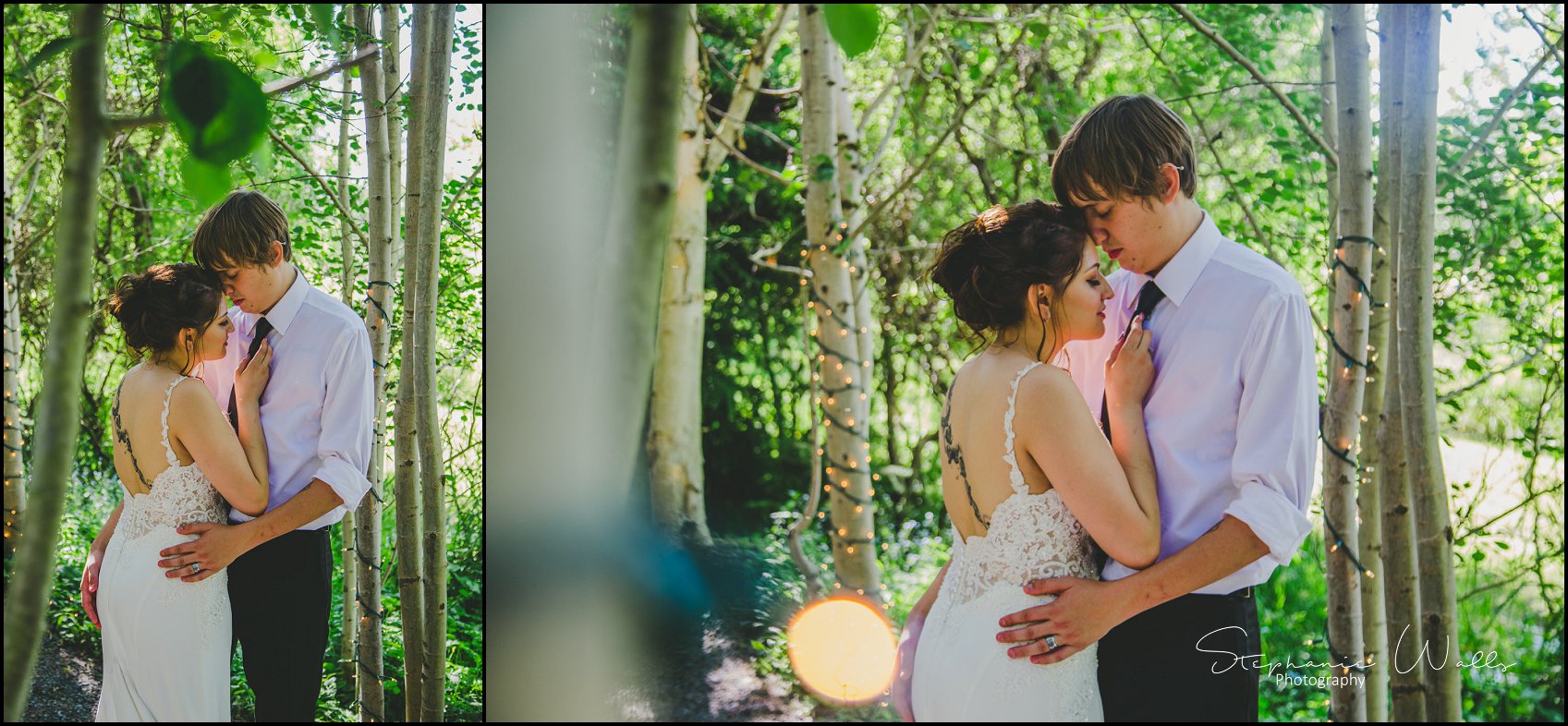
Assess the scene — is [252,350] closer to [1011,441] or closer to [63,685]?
[63,685]

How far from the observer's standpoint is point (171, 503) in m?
2.17

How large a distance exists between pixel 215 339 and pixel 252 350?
8 cm

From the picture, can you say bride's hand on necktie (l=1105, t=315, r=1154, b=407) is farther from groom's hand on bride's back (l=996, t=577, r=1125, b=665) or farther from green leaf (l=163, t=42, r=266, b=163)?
green leaf (l=163, t=42, r=266, b=163)

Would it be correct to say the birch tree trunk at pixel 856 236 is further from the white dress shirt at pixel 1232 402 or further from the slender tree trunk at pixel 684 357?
the white dress shirt at pixel 1232 402

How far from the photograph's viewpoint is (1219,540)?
1.62m

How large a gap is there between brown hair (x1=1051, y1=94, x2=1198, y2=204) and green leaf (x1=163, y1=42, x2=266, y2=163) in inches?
55.8

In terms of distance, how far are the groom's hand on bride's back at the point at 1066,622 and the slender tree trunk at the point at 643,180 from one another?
1166 mm

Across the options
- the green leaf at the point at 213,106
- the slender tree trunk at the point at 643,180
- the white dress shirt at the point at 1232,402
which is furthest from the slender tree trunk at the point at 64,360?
the white dress shirt at the point at 1232,402

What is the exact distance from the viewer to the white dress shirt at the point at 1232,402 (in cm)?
163

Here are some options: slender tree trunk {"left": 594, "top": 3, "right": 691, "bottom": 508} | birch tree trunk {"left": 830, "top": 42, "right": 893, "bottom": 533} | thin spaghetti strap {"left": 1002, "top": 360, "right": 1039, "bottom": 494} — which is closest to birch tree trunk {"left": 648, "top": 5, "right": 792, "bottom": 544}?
birch tree trunk {"left": 830, "top": 42, "right": 893, "bottom": 533}

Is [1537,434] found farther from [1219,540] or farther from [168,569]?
[168,569]

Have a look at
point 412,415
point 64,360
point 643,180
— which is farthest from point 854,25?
point 412,415

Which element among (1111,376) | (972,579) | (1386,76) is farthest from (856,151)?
(972,579)
